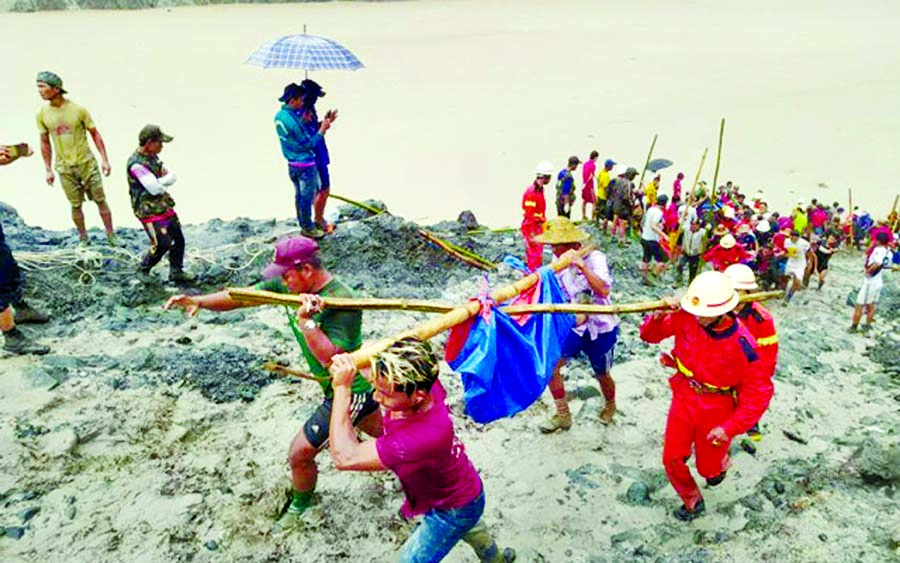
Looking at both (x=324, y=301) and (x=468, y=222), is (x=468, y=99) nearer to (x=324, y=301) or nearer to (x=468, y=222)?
(x=468, y=222)

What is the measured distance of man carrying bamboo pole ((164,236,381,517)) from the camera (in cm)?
364

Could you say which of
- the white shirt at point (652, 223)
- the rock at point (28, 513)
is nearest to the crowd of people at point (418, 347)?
the white shirt at point (652, 223)

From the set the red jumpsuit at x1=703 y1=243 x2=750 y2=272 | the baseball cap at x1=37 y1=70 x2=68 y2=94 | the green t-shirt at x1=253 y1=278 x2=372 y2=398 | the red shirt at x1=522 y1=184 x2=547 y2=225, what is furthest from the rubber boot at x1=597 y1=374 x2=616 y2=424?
the baseball cap at x1=37 y1=70 x2=68 y2=94

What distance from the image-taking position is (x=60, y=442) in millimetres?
4746

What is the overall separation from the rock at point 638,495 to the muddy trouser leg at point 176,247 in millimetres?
4988

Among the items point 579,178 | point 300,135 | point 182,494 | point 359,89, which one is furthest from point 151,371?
point 359,89

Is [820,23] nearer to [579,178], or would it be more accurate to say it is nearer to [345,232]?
[579,178]

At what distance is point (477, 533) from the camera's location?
3.60m

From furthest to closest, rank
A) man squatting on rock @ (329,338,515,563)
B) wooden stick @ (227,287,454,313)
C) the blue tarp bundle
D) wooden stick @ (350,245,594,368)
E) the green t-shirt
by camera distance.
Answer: the green t-shirt
the blue tarp bundle
wooden stick @ (227,287,454,313)
wooden stick @ (350,245,594,368)
man squatting on rock @ (329,338,515,563)

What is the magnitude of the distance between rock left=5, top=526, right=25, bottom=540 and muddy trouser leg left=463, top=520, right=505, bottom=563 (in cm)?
270

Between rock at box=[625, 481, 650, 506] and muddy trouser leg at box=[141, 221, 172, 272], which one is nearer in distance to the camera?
rock at box=[625, 481, 650, 506]

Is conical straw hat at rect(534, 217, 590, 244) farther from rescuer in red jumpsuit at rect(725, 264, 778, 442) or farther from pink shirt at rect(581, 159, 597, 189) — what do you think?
pink shirt at rect(581, 159, 597, 189)

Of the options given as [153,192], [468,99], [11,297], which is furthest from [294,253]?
[468,99]

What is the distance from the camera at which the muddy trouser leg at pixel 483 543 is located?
11.8ft
